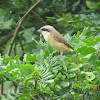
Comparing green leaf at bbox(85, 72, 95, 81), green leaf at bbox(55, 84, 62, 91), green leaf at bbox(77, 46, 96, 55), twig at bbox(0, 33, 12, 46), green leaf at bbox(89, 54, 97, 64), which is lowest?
green leaf at bbox(55, 84, 62, 91)

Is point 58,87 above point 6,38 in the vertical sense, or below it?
below

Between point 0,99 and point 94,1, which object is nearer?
point 0,99

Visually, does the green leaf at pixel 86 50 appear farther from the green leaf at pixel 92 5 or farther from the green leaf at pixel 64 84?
the green leaf at pixel 92 5

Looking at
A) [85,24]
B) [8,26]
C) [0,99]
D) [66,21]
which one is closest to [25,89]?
[0,99]

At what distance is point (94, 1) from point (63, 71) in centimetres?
218

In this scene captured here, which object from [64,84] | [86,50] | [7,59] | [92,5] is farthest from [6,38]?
[64,84]

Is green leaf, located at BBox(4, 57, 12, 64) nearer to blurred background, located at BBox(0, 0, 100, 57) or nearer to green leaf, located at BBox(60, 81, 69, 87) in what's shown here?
green leaf, located at BBox(60, 81, 69, 87)

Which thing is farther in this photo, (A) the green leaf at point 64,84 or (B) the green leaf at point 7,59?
(B) the green leaf at point 7,59

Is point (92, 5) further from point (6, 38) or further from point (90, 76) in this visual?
point (90, 76)

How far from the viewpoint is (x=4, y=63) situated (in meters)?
1.91

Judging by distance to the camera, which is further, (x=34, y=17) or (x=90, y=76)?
(x=34, y=17)

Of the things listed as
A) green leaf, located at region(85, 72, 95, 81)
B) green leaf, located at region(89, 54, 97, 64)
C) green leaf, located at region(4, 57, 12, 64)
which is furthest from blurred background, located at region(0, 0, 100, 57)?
green leaf, located at region(85, 72, 95, 81)

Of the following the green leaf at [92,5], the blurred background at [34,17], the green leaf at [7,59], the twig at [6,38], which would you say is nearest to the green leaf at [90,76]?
the green leaf at [7,59]

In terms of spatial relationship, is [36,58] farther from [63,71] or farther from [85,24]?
[85,24]
